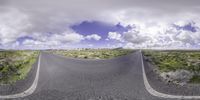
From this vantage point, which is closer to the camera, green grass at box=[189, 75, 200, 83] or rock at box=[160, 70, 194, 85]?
green grass at box=[189, 75, 200, 83]

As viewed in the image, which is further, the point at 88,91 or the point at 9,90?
the point at 9,90

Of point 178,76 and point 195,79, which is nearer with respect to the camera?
point 195,79

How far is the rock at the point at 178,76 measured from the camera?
30.3 meters

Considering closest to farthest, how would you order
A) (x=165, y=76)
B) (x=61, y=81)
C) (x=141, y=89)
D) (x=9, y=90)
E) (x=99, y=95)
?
(x=99, y=95)
(x=141, y=89)
(x=9, y=90)
(x=61, y=81)
(x=165, y=76)

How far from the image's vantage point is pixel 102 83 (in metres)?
26.4

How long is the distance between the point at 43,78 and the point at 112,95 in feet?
39.8

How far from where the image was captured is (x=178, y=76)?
31.9m

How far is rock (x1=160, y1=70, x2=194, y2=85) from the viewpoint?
30289mm

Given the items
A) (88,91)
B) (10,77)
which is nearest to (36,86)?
(88,91)

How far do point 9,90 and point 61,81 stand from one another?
5408 mm

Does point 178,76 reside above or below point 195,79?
above

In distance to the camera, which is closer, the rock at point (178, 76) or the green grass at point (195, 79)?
the green grass at point (195, 79)

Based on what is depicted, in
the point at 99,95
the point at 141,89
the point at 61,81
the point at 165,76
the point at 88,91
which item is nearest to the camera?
the point at 99,95

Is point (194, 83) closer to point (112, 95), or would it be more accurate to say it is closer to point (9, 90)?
point (112, 95)
